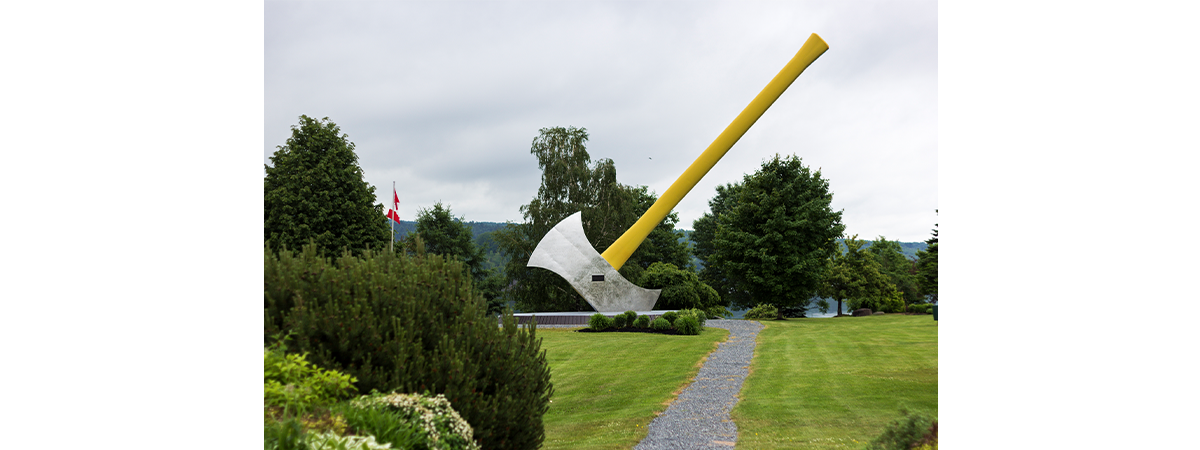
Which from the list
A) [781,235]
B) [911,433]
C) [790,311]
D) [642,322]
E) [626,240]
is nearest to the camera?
[911,433]

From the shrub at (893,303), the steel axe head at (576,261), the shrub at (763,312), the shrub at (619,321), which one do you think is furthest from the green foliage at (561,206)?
the shrub at (893,303)

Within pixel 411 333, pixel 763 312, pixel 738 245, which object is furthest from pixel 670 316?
pixel 411 333

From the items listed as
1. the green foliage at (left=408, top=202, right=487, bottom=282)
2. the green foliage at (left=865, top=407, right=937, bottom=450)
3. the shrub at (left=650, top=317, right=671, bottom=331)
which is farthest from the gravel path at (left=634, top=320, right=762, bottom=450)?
the green foliage at (left=408, top=202, right=487, bottom=282)

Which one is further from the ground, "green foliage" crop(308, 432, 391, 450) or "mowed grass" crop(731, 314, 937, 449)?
"green foliage" crop(308, 432, 391, 450)

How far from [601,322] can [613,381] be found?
6083 millimetres

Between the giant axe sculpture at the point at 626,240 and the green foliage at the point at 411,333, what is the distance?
316 inches

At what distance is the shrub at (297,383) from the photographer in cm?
333

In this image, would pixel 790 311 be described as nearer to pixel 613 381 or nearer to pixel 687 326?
pixel 687 326

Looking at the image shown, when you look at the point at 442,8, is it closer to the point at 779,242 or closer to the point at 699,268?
the point at 779,242

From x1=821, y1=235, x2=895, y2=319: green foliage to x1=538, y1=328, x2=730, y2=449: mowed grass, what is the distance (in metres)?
12.5

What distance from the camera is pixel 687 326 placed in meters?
14.0

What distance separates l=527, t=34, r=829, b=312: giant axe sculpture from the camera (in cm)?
1099

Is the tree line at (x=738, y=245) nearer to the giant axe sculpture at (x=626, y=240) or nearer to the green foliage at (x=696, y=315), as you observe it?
the green foliage at (x=696, y=315)

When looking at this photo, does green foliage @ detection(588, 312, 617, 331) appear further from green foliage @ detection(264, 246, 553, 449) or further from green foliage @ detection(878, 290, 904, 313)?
green foliage @ detection(878, 290, 904, 313)
